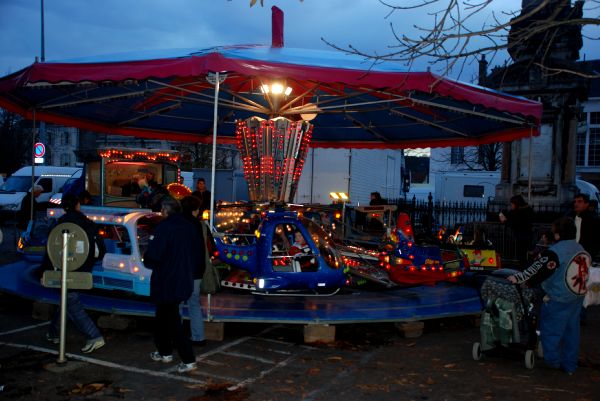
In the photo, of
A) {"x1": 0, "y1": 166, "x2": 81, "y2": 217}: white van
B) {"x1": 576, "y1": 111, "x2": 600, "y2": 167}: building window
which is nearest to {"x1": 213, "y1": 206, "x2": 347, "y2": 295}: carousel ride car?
{"x1": 0, "y1": 166, "x2": 81, "y2": 217}: white van

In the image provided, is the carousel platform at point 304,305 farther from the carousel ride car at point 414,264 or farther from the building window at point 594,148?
the building window at point 594,148

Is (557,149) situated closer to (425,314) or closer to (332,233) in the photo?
(332,233)

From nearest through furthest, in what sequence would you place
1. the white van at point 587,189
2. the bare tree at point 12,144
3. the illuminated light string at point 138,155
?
the illuminated light string at point 138,155 → the white van at point 587,189 → the bare tree at point 12,144

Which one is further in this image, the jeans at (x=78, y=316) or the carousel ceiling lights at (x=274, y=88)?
the carousel ceiling lights at (x=274, y=88)

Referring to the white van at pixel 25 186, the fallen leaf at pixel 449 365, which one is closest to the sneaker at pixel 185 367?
the fallen leaf at pixel 449 365

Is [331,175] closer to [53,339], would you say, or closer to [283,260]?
[283,260]

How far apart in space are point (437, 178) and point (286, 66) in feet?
80.3

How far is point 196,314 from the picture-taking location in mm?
6582

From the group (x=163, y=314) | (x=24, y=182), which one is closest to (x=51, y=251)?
(x=163, y=314)

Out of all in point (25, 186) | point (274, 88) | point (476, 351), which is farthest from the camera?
point (25, 186)

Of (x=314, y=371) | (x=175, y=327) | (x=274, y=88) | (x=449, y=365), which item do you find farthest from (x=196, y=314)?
(x=274, y=88)

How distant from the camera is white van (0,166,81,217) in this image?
72.5 ft

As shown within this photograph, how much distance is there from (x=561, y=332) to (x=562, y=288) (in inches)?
20.3

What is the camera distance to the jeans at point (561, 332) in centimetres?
613
